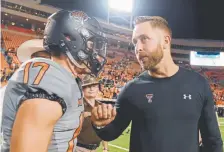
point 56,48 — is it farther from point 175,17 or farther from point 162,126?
point 175,17

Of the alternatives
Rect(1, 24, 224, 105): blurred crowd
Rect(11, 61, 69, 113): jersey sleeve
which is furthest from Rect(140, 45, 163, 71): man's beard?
Rect(1, 24, 224, 105): blurred crowd

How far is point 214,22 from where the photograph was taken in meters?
24.5

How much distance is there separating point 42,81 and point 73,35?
17.3 inches

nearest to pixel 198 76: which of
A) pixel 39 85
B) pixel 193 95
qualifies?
pixel 193 95

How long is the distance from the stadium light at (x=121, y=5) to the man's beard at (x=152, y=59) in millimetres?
23156

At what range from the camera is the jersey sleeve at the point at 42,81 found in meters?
1.16

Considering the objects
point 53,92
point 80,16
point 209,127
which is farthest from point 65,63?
point 209,127

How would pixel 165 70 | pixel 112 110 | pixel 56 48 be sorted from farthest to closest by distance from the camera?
1. pixel 165 70
2. pixel 112 110
3. pixel 56 48

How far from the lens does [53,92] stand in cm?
117

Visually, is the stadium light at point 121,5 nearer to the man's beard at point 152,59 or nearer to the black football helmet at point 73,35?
the man's beard at point 152,59

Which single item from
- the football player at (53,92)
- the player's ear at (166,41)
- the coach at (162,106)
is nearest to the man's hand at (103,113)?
the coach at (162,106)

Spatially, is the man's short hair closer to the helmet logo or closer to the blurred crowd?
the helmet logo

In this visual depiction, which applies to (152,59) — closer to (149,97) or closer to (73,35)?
(149,97)

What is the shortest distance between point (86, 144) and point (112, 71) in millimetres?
22129
